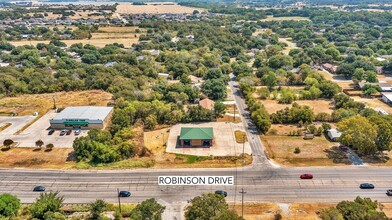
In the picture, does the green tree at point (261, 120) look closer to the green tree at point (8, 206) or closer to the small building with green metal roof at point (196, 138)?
the small building with green metal roof at point (196, 138)

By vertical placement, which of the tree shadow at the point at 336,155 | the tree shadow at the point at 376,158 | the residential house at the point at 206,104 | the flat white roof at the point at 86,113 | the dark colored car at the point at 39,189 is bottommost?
the tree shadow at the point at 336,155

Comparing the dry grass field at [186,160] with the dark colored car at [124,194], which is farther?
the dry grass field at [186,160]

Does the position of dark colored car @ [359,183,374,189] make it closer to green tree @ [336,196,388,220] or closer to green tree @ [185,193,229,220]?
green tree @ [336,196,388,220]

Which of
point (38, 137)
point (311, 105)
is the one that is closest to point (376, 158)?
point (311, 105)

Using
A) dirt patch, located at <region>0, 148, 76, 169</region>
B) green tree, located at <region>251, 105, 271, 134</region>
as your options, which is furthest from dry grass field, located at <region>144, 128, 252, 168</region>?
dirt patch, located at <region>0, 148, 76, 169</region>

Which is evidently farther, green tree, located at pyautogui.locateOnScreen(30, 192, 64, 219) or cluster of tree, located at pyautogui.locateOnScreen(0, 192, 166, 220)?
green tree, located at pyautogui.locateOnScreen(30, 192, 64, 219)

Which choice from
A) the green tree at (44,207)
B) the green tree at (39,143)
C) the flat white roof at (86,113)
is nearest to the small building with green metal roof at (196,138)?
the flat white roof at (86,113)
